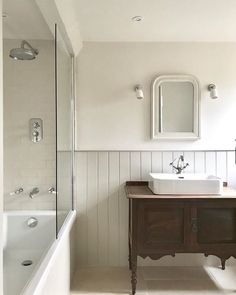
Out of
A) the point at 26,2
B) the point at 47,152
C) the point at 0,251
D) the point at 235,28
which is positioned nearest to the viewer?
the point at 0,251

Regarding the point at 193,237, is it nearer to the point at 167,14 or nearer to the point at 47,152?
the point at 47,152

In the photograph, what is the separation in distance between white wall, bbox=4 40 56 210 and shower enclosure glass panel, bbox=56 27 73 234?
16 centimetres

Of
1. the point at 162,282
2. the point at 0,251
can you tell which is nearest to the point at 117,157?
the point at 162,282

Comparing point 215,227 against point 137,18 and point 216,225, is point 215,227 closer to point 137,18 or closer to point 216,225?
point 216,225

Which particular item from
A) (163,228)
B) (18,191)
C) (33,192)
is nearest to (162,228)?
(163,228)

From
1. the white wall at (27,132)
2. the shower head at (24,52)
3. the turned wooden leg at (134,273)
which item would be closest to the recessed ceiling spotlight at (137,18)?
the white wall at (27,132)

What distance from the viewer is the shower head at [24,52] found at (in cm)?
244

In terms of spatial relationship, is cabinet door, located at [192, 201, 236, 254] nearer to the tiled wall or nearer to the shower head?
the tiled wall

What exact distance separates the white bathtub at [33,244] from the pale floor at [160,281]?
0.48m

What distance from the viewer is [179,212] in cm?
238

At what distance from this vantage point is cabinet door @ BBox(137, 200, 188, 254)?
93.7 inches

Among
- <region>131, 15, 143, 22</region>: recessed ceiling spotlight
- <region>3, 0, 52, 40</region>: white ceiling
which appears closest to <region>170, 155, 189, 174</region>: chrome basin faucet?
<region>131, 15, 143, 22</region>: recessed ceiling spotlight

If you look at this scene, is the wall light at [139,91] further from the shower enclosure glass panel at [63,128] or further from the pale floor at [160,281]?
the pale floor at [160,281]

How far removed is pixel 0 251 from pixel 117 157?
194 centimetres
